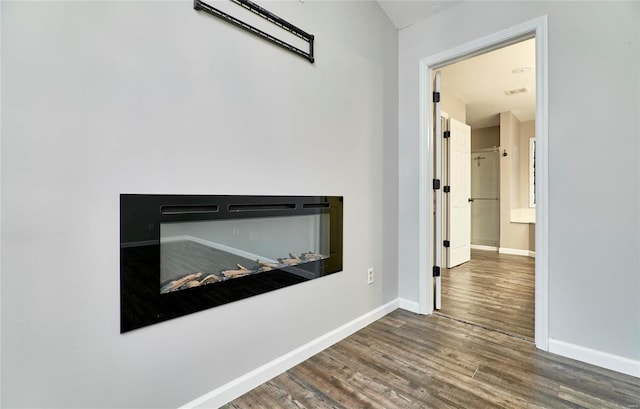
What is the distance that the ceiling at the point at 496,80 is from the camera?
3.29 metres

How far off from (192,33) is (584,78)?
233cm

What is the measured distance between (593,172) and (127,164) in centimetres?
258

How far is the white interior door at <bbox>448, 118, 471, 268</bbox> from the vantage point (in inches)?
168

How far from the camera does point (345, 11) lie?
2176 mm

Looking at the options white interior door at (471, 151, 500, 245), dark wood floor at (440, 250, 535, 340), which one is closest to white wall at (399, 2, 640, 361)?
dark wood floor at (440, 250, 535, 340)

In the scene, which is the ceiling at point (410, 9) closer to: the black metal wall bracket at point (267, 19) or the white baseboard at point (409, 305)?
the black metal wall bracket at point (267, 19)

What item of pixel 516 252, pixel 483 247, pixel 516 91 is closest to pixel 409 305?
pixel 516 91

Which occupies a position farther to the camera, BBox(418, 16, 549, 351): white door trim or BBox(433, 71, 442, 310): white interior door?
BBox(433, 71, 442, 310): white interior door

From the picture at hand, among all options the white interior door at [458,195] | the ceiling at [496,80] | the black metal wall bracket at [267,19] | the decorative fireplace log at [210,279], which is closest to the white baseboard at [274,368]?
the decorative fireplace log at [210,279]

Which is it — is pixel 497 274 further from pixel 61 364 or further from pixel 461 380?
pixel 61 364

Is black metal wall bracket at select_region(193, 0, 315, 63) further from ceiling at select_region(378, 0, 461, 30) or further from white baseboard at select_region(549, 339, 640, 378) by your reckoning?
white baseboard at select_region(549, 339, 640, 378)

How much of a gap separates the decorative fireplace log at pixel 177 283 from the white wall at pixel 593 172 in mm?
2249

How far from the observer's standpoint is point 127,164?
3.84 feet

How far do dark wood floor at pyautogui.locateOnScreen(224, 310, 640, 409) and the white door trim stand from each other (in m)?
0.31
